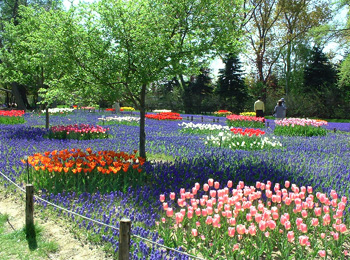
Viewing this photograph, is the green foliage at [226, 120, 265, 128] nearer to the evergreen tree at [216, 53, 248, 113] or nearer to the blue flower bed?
the blue flower bed

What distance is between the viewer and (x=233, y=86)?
39.0 m

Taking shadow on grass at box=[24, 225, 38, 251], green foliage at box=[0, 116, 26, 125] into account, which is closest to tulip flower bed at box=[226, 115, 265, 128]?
green foliage at box=[0, 116, 26, 125]

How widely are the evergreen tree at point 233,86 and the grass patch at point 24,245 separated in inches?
1409

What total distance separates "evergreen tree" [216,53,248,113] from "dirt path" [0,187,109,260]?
Result: 3497cm

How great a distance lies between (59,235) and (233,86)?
119ft

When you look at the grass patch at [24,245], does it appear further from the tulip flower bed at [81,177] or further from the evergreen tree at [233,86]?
the evergreen tree at [233,86]

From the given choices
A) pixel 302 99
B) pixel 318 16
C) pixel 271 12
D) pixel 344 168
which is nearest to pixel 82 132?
pixel 344 168

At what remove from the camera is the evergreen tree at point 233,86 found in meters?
38.8

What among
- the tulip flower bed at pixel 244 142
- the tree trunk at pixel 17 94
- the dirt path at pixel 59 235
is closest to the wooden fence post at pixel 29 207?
the dirt path at pixel 59 235

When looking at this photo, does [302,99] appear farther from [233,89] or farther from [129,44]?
[129,44]

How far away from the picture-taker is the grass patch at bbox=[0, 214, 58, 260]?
12.4 feet

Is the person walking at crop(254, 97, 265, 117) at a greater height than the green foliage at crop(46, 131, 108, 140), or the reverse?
the person walking at crop(254, 97, 265, 117)

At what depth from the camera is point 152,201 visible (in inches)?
208

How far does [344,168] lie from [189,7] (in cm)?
535
